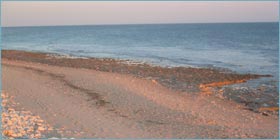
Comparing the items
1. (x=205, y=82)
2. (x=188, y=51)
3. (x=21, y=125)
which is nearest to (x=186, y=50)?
(x=188, y=51)

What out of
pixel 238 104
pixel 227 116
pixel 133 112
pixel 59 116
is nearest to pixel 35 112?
pixel 59 116

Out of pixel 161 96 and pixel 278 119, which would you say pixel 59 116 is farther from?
pixel 278 119

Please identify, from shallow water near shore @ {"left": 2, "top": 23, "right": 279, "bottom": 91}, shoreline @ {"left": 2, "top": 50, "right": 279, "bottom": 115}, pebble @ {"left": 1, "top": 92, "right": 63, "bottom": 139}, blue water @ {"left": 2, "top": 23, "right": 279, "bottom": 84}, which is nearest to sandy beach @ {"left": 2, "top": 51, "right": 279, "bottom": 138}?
shoreline @ {"left": 2, "top": 50, "right": 279, "bottom": 115}

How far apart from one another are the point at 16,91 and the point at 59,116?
5227 millimetres

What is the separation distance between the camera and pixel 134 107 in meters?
14.3

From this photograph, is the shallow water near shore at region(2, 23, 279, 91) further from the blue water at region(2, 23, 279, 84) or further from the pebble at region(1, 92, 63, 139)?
the pebble at region(1, 92, 63, 139)

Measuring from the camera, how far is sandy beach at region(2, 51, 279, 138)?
11.1 meters

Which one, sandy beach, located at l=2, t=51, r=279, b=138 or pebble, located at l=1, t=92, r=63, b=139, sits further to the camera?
sandy beach, located at l=2, t=51, r=279, b=138

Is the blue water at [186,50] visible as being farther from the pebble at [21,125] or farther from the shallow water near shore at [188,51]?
the pebble at [21,125]

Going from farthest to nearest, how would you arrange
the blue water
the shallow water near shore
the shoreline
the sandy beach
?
1. the blue water
2. the shallow water near shore
3. the shoreline
4. the sandy beach

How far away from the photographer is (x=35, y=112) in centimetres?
1294

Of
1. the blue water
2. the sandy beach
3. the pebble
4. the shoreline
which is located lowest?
the blue water

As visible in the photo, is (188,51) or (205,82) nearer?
(205,82)

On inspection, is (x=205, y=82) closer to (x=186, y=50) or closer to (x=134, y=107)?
(x=134, y=107)
